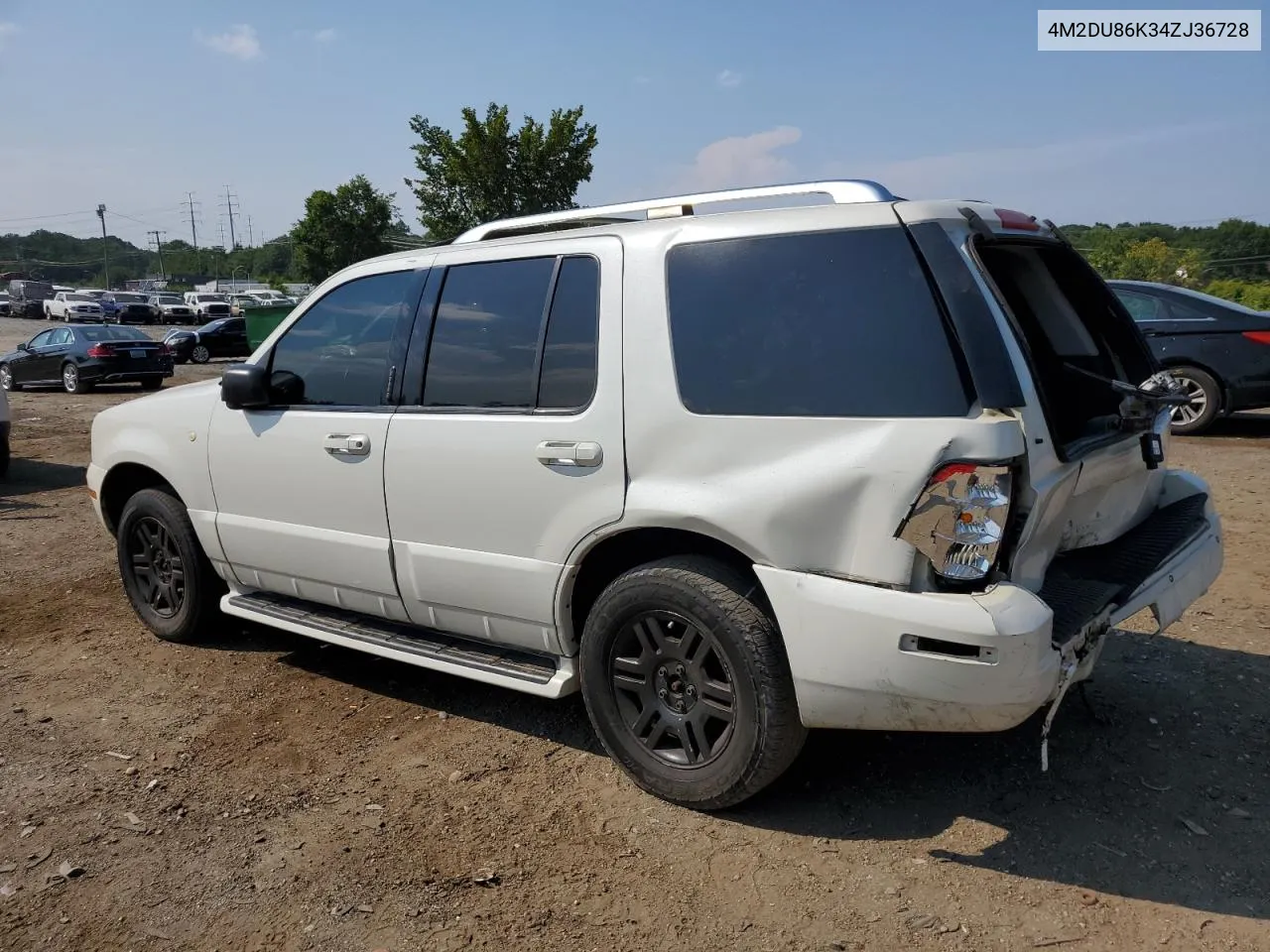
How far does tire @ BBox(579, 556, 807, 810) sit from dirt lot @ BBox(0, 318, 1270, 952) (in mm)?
196

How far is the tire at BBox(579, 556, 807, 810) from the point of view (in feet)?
10.1

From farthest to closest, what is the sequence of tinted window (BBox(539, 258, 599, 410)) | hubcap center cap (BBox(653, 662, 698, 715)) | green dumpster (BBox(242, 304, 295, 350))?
green dumpster (BBox(242, 304, 295, 350)), tinted window (BBox(539, 258, 599, 410)), hubcap center cap (BBox(653, 662, 698, 715))

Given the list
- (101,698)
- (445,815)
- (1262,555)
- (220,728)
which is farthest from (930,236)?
(1262,555)

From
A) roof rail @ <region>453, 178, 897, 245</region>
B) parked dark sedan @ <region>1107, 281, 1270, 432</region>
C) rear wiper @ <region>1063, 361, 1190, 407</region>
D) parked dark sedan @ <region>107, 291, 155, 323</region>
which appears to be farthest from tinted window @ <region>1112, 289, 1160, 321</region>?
parked dark sedan @ <region>107, 291, 155, 323</region>

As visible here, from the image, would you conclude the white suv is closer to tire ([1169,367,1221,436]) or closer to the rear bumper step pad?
the rear bumper step pad

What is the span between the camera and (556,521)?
138 inches

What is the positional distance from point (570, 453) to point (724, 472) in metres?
0.60

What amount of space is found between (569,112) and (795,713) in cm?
3030

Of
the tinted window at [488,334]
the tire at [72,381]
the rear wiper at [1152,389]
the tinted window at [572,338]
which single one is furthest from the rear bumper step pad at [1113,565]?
the tire at [72,381]

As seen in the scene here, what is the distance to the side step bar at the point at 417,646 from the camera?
12.1ft

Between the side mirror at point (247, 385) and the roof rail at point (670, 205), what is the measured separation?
107cm

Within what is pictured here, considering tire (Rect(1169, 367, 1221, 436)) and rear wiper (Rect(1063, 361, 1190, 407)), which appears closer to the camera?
rear wiper (Rect(1063, 361, 1190, 407))

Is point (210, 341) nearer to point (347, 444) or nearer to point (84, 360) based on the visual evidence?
point (84, 360)

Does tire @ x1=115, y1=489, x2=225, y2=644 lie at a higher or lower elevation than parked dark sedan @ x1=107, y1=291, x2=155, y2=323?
lower
